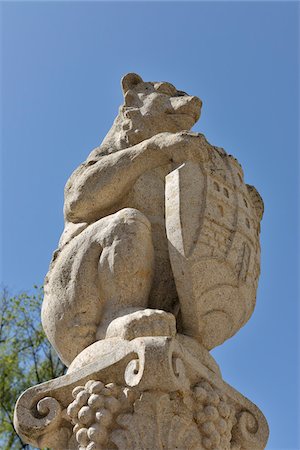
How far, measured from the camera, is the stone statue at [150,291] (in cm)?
332

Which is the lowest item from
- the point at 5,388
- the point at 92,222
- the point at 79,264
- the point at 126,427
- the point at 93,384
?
the point at 126,427

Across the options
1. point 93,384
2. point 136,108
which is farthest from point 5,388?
point 93,384

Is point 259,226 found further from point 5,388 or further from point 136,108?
point 5,388

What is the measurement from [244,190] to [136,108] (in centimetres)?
100

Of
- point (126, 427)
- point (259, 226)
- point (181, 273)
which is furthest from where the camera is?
point (259, 226)

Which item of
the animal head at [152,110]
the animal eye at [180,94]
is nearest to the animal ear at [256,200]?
the animal head at [152,110]

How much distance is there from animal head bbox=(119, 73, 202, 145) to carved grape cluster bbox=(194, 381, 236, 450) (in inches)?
73.9

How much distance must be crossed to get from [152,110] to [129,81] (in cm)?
38

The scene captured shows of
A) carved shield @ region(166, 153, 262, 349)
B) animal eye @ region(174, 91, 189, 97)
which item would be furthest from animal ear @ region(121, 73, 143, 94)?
carved shield @ region(166, 153, 262, 349)

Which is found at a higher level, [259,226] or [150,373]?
[259,226]

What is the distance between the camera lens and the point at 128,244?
3.88m

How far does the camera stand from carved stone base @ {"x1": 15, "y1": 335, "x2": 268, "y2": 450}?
3254mm

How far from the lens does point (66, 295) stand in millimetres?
3988

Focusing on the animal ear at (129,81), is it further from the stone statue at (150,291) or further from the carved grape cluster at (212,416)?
the carved grape cluster at (212,416)
